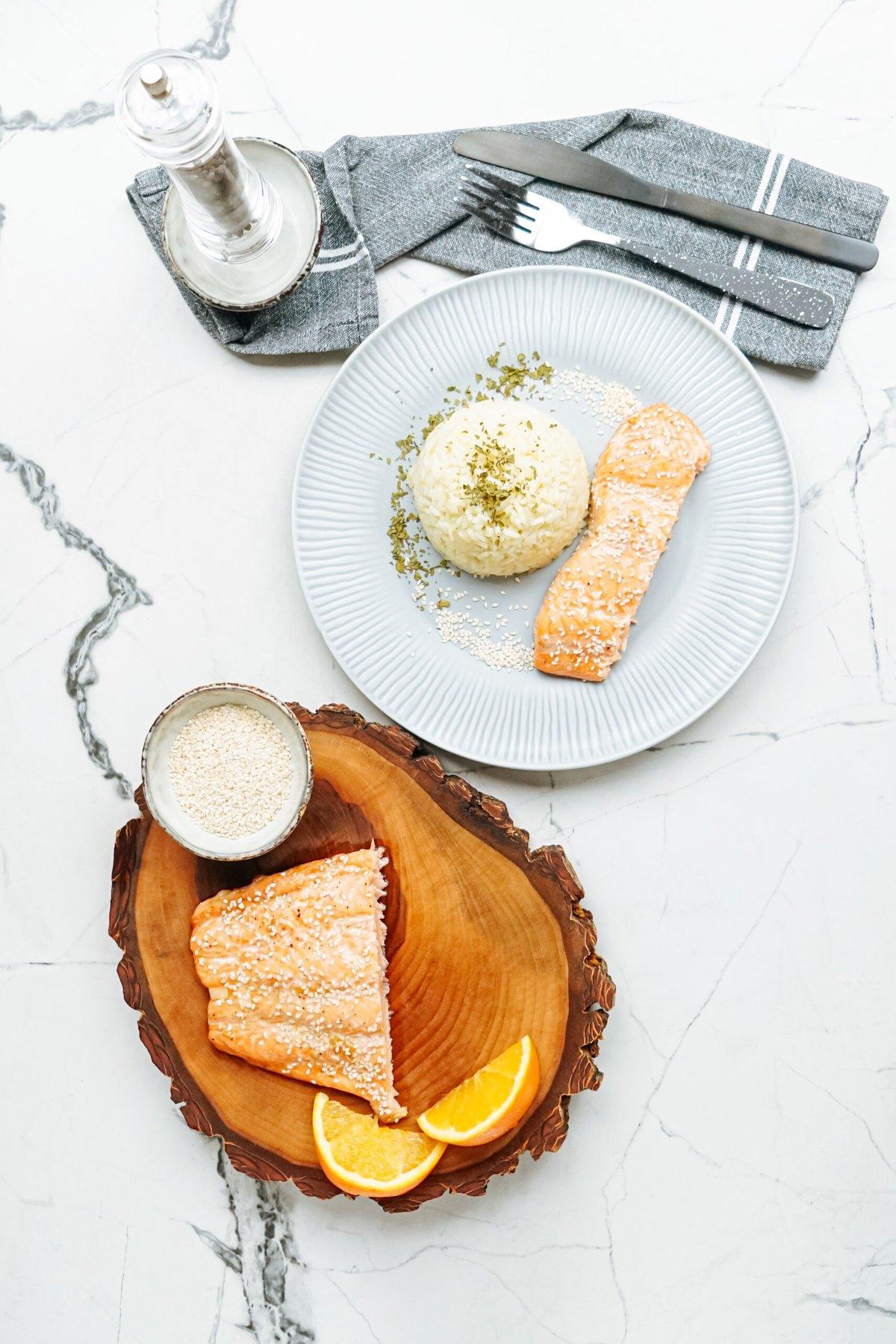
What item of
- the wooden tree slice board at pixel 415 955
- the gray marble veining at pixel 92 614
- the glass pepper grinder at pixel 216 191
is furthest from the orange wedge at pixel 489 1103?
the glass pepper grinder at pixel 216 191

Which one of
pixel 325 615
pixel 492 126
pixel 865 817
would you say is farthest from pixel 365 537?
pixel 865 817

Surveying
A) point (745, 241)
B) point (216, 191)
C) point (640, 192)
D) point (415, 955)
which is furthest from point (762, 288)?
point (415, 955)

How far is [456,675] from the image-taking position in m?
2.24

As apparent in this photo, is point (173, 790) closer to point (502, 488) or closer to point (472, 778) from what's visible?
point (472, 778)

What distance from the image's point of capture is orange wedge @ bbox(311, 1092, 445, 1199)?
77.7 inches

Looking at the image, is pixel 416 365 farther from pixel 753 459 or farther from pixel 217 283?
pixel 753 459

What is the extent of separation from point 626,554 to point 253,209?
1.10m

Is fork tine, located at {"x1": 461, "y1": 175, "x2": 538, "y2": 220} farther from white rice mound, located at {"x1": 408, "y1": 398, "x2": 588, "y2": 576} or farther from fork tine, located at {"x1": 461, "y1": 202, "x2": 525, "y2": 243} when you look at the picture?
white rice mound, located at {"x1": 408, "y1": 398, "x2": 588, "y2": 576}

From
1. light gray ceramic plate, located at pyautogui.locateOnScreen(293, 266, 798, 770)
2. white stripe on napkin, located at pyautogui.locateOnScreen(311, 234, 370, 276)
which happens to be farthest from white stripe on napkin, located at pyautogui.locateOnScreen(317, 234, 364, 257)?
light gray ceramic plate, located at pyautogui.locateOnScreen(293, 266, 798, 770)

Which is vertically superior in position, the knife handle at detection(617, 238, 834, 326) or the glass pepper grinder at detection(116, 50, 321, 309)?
the glass pepper grinder at detection(116, 50, 321, 309)

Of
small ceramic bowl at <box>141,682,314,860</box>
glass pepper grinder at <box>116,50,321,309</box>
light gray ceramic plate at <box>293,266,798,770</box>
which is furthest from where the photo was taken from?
light gray ceramic plate at <box>293,266,798,770</box>

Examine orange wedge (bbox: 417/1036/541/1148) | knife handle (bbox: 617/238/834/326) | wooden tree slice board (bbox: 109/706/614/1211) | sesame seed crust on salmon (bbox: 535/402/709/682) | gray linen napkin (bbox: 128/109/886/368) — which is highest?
gray linen napkin (bbox: 128/109/886/368)

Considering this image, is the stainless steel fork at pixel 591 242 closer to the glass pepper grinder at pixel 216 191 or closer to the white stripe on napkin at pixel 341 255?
the white stripe on napkin at pixel 341 255

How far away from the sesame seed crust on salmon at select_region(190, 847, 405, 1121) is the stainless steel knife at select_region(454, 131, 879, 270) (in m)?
1.60
